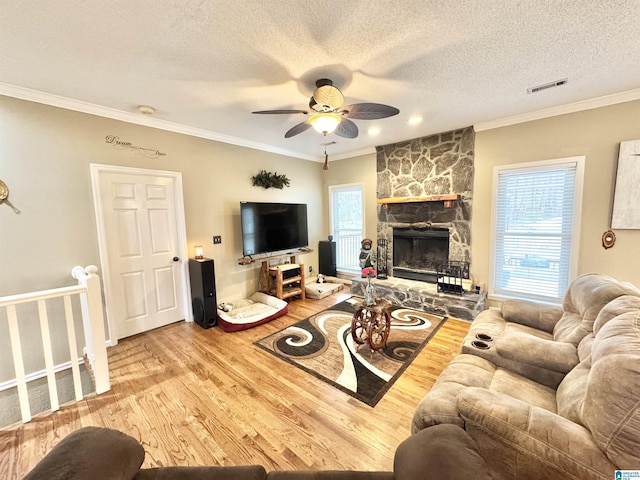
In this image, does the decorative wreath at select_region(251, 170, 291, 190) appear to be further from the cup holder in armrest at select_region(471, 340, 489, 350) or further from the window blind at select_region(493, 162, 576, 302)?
the cup holder in armrest at select_region(471, 340, 489, 350)

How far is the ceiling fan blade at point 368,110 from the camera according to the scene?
207cm

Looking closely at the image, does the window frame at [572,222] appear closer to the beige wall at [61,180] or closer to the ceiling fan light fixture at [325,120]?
the ceiling fan light fixture at [325,120]

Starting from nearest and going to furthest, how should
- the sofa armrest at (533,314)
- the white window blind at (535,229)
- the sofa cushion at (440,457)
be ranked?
the sofa cushion at (440,457) → the sofa armrest at (533,314) → the white window blind at (535,229)

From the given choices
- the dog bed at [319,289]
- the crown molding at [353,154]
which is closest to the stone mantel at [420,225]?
the crown molding at [353,154]

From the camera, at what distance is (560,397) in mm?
1329

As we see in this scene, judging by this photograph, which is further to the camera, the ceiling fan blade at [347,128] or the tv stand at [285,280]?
the tv stand at [285,280]

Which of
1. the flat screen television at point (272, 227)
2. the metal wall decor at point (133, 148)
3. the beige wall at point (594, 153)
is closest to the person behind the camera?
the beige wall at point (594, 153)

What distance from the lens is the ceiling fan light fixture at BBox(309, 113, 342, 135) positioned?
2.22 meters

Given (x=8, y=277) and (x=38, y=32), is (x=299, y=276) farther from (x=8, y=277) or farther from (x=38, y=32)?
(x=38, y=32)

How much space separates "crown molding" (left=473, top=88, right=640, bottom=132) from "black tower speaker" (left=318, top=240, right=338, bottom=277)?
3156 mm

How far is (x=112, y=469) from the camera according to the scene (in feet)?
2.76

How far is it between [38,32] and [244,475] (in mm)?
2792

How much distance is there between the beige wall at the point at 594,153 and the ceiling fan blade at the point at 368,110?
2.31 metres

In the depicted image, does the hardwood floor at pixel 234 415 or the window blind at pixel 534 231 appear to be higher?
the window blind at pixel 534 231
